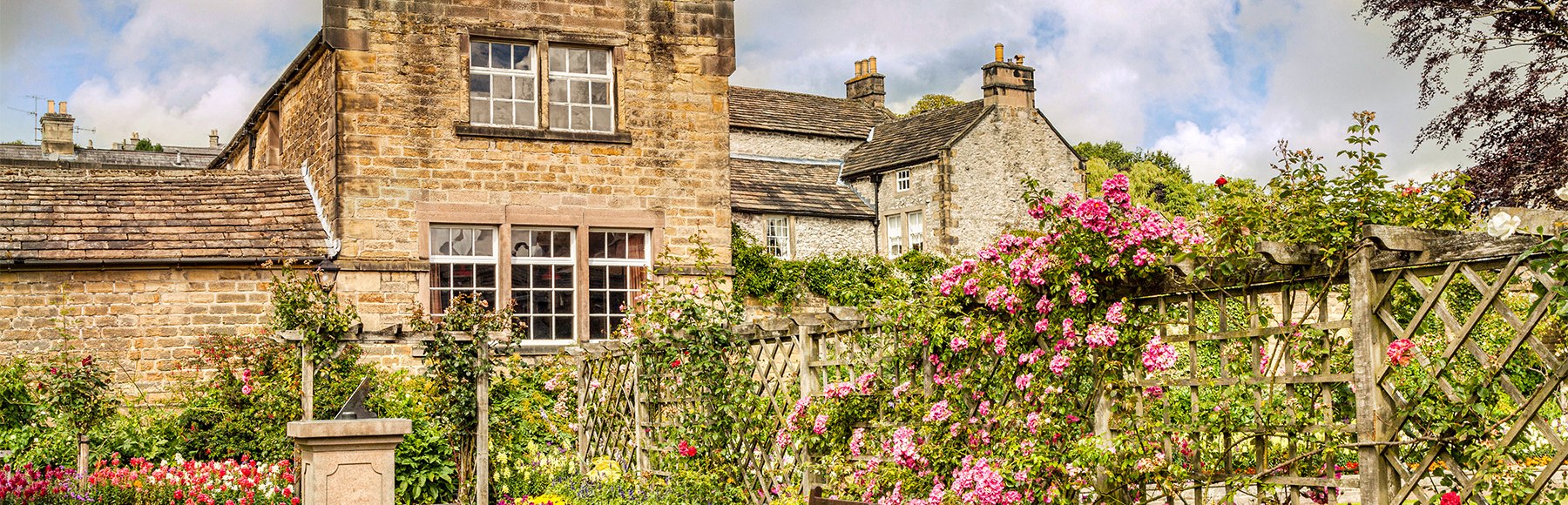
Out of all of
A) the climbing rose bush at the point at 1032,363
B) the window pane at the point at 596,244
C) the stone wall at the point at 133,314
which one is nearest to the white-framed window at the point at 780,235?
the window pane at the point at 596,244

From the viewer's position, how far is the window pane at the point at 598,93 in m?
16.5

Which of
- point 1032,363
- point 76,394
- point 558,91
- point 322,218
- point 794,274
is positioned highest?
point 558,91

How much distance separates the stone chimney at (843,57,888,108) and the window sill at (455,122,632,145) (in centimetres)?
2178

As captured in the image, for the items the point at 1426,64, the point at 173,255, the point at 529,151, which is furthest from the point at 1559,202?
the point at 173,255

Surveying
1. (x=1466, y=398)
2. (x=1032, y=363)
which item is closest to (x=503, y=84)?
(x=1032, y=363)

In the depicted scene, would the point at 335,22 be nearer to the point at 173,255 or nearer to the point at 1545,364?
the point at 173,255

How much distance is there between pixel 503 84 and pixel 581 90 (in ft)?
3.01

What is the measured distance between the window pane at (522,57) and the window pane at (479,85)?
39cm

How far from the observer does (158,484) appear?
418 inches

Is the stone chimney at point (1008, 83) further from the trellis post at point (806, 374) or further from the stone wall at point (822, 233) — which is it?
the trellis post at point (806, 374)

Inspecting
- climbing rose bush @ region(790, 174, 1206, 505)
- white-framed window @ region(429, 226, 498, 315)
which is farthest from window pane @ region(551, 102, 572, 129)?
climbing rose bush @ region(790, 174, 1206, 505)

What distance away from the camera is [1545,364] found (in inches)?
162

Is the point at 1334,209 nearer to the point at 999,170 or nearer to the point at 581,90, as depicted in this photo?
the point at 581,90

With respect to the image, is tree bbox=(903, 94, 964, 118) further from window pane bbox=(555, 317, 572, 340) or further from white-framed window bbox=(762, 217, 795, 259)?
window pane bbox=(555, 317, 572, 340)
